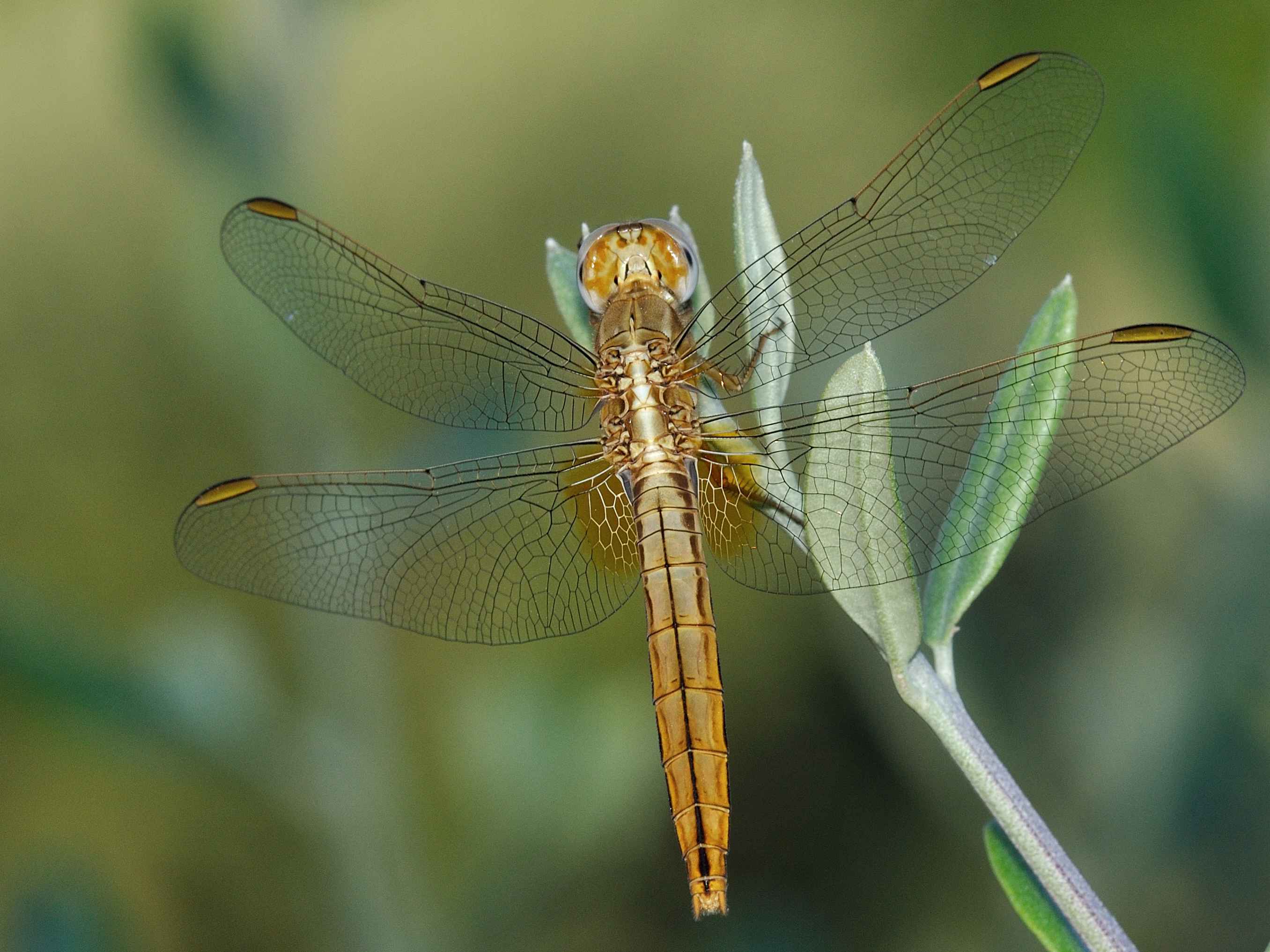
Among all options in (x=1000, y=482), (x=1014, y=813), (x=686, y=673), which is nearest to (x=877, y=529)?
(x=1000, y=482)

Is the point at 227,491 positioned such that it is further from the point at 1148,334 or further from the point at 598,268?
the point at 1148,334

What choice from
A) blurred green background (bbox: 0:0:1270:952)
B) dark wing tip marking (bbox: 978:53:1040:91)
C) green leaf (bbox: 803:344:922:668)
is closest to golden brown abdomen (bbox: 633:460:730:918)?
green leaf (bbox: 803:344:922:668)

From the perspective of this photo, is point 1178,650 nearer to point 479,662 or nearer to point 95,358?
point 479,662

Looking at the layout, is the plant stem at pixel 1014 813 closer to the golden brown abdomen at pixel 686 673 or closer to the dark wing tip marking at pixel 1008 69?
the golden brown abdomen at pixel 686 673

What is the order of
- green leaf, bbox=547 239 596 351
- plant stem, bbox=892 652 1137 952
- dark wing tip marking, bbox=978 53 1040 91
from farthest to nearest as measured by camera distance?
green leaf, bbox=547 239 596 351
dark wing tip marking, bbox=978 53 1040 91
plant stem, bbox=892 652 1137 952

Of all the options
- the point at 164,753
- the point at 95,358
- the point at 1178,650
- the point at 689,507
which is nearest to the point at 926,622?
the point at 689,507

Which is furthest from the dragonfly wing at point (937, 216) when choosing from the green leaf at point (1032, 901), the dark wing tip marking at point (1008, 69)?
the green leaf at point (1032, 901)

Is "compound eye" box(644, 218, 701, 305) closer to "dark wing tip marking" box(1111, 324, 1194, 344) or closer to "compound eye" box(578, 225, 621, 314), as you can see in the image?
"compound eye" box(578, 225, 621, 314)
